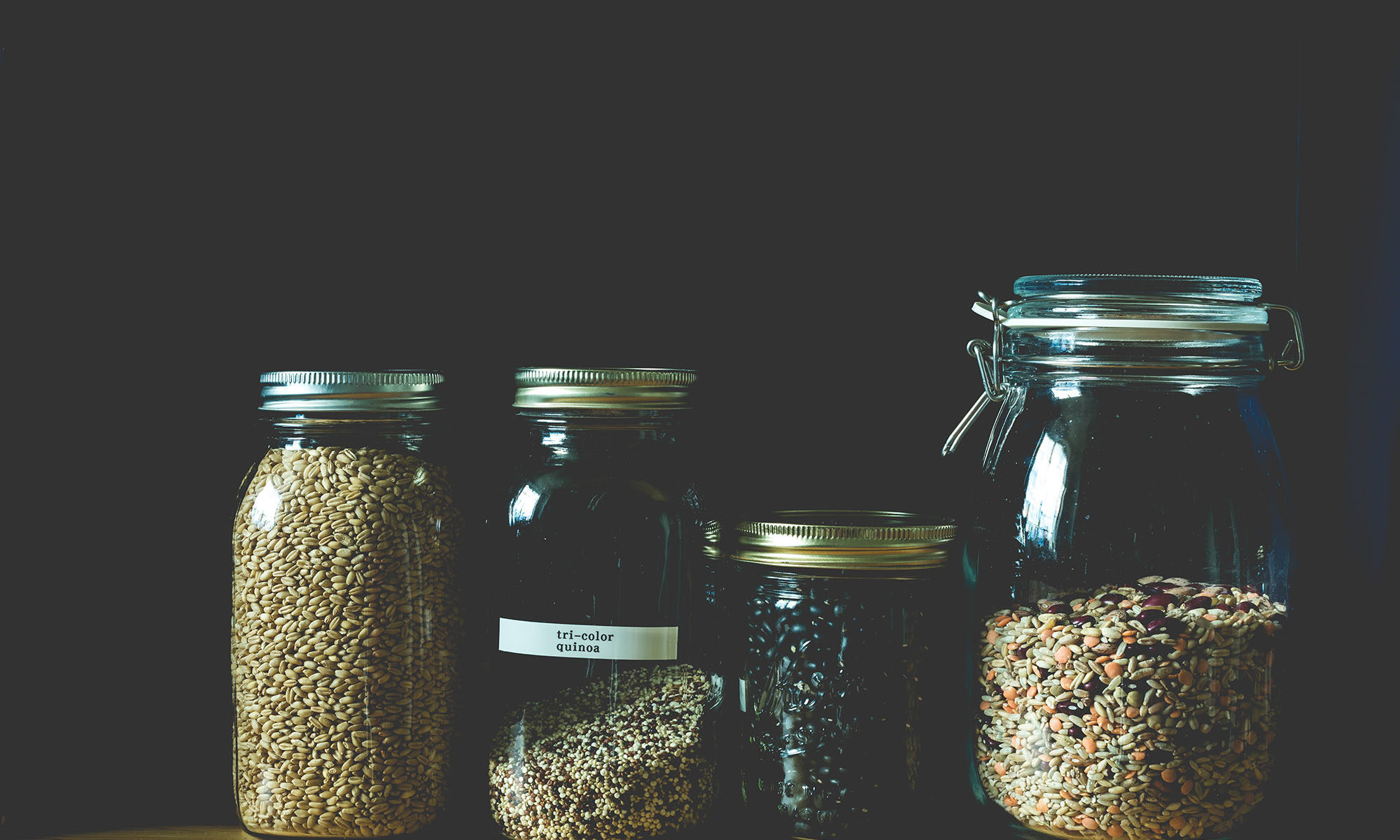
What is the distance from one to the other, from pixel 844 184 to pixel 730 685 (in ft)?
1.47

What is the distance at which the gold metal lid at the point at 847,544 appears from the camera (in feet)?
2.63

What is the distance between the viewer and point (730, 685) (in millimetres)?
881

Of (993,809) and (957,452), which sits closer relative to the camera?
(993,809)

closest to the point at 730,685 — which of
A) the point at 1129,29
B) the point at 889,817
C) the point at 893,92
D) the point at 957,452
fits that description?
the point at 889,817

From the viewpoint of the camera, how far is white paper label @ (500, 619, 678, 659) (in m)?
0.83

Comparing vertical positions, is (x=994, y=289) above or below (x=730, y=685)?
above

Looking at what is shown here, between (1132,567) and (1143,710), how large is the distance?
11cm

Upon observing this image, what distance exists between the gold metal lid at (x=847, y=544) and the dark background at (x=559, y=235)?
210 millimetres

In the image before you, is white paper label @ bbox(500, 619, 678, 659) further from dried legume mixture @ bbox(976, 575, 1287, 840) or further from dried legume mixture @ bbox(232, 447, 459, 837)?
dried legume mixture @ bbox(976, 575, 1287, 840)

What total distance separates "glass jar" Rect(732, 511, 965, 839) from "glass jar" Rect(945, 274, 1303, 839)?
58 mm

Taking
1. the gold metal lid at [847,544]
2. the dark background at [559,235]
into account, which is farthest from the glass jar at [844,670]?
the dark background at [559,235]

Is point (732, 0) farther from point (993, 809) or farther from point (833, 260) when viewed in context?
point (993, 809)

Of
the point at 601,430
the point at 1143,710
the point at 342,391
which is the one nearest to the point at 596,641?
the point at 601,430

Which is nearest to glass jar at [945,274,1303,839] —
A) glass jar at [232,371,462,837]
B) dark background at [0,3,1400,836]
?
dark background at [0,3,1400,836]
